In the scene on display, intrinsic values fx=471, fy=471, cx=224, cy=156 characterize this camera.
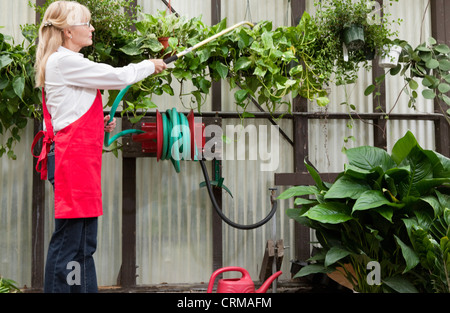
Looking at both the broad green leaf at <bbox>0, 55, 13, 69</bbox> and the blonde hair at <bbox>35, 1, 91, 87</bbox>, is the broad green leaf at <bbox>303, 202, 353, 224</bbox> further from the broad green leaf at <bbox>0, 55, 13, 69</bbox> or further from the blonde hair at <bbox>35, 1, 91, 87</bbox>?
the broad green leaf at <bbox>0, 55, 13, 69</bbox>

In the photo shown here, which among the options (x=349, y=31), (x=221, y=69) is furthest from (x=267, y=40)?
(x=349, y=31)

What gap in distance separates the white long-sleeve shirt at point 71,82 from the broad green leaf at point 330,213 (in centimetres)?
111

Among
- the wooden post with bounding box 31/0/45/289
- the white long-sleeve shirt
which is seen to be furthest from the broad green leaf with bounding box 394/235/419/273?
the wooden post with bounding box 31/0/45/289

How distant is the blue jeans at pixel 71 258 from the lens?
71.7 inches

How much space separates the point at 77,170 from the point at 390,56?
6.99ft

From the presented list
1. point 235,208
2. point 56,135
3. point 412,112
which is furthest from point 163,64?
point 412,112

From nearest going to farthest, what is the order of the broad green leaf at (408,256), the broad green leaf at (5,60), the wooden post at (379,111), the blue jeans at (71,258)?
the blue jeans at (71,258) < the broad green leaf at (408,256) < the broad green leaf at (5,60) < the wooden post at (379,111)

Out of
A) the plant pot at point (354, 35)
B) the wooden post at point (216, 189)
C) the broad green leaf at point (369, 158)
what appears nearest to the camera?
the broad green leaf at point (369, 158)

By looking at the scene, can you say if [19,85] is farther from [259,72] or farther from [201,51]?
[259,72]

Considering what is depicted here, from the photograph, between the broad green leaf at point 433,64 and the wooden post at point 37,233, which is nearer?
the broad green leaf at point 433,64

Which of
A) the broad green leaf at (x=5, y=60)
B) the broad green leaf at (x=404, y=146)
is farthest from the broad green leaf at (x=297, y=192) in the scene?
the broad green leaf at (x=5, y=60)

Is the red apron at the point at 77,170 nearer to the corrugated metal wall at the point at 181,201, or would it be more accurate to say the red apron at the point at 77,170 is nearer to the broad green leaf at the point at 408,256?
the broad green leaf at the point at 408,256

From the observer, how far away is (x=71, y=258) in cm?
183
